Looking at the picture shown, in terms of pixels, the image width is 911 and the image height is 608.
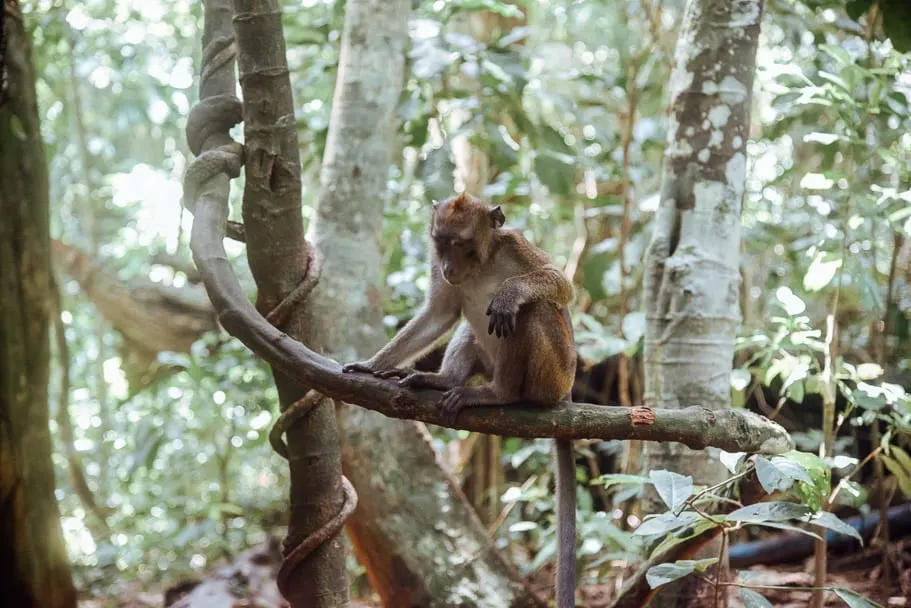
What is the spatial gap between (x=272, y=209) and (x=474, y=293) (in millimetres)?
1057

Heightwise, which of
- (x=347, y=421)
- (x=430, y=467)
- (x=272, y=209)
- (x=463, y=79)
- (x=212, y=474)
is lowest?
(x=212, y=474)

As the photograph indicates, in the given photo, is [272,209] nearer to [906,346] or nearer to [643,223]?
[643,223]

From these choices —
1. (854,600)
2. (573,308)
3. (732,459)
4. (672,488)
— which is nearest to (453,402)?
(672,488)

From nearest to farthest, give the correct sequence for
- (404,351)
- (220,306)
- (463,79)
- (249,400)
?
(220,306), (404,351), (249,400), (463,79)

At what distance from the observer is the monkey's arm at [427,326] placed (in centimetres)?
319

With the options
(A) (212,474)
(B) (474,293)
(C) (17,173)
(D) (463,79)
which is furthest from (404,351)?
(A) (212,474)

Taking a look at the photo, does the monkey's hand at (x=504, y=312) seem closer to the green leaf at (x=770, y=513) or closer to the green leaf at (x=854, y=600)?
the green leaf at (x=770, y=513)

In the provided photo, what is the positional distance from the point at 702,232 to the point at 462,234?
98cm

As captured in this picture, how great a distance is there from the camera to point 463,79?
249 inches

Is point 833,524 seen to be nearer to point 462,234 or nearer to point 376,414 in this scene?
point 462,234

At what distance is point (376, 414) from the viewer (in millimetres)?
3920

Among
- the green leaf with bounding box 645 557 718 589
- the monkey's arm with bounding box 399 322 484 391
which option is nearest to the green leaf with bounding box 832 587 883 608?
the green leaf with bounding box 645 557 718 589

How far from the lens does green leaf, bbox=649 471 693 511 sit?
2342 mm

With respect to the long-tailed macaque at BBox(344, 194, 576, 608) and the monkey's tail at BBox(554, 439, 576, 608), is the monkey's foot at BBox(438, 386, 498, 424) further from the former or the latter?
the monkey's tail at BBox(554, 439, 576, 608)
